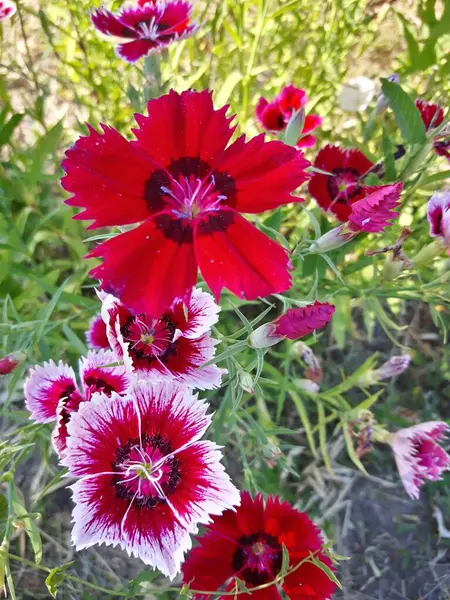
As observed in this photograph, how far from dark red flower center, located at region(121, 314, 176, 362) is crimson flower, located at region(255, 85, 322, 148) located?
741 millimetres

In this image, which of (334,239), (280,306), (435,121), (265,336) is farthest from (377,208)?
(280,306)

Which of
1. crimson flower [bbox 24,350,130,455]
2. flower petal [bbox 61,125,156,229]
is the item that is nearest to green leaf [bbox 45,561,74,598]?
crimson flower [bbox 24,350,130,455]

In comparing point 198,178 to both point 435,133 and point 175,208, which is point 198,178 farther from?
point 435,133

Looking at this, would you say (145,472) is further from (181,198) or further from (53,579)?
(181,198)

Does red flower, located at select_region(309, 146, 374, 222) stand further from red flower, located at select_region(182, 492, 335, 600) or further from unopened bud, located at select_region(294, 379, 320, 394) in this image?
red flower, located at select_region(182, 492, 335, 600)

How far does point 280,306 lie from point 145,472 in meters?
1.14

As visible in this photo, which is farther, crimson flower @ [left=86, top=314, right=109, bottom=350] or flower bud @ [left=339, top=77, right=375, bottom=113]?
flower bud @ [left=339, top=77, right=375, bottom=113]

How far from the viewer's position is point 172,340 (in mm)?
967

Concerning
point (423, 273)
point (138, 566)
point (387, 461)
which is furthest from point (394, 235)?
point (138, 566)

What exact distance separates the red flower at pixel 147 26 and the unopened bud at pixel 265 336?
0.78m

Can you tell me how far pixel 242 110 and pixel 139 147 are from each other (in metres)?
1.02

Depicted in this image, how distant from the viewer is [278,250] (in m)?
0.84

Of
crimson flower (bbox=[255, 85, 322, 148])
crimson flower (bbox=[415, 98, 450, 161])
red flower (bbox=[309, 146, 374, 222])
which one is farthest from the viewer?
crimson flower (bbox=[255, 85, 322, 148])

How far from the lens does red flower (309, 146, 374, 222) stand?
1354 mm
